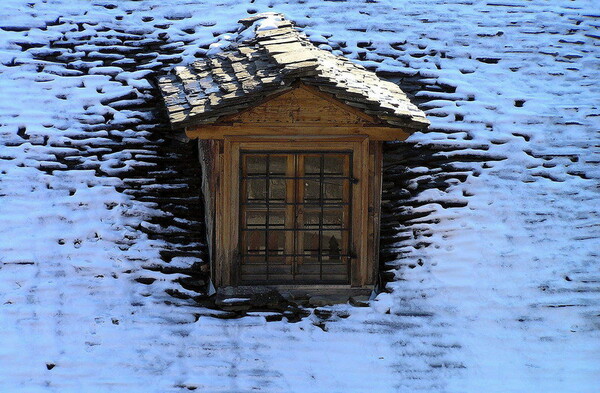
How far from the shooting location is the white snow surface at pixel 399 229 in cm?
566

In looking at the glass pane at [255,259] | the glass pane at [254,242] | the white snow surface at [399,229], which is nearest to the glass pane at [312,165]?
the glass pane at [254,242]

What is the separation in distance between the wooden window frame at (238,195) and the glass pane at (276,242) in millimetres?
212

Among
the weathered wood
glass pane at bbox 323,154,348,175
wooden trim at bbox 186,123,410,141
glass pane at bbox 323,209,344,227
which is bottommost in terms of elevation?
glass pane at bbox 323,209,344,227

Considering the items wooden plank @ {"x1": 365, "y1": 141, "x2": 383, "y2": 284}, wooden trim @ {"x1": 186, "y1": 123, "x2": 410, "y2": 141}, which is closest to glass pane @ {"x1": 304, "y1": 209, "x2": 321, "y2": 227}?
wooden plank @ {"x1": 365, "y1": 141, "x2": 383, "y2": 284}

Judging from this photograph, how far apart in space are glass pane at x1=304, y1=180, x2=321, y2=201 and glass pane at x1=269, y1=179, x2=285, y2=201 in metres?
0.14

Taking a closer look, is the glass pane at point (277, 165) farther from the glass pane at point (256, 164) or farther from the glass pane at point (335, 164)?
the glass pane at point (335, 164)

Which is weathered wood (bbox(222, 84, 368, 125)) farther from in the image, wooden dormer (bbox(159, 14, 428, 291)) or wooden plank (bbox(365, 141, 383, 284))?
wooden plank (bbox(365, 141, 383, 284))

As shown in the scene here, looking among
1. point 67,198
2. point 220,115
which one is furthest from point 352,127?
point 67,198

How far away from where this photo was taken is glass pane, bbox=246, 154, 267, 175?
604 cm

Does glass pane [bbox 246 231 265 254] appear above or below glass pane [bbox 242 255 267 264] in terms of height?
above

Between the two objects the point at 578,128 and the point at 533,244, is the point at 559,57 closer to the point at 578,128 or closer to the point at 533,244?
the point at 578,128

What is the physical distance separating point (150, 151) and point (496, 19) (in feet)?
9.96

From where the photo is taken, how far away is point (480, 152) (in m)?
6.67

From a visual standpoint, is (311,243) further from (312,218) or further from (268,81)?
(268,81)
